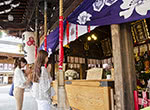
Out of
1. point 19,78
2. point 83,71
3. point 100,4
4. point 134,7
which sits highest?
point 100,4

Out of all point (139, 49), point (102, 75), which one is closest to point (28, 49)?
point (102, 75)

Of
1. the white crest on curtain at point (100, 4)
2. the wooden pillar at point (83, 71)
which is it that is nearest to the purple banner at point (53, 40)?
the white crest on curtain at point (100, 4)

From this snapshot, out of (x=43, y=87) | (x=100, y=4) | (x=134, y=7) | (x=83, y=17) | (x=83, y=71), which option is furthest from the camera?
(x=83, y=71)

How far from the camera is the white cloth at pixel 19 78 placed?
3297 millimetres

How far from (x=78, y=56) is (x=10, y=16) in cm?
474

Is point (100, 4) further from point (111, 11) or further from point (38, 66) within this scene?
point (38, 66)

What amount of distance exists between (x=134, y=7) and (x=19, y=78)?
10.2 ft

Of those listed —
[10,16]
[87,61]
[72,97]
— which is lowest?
[72,97]

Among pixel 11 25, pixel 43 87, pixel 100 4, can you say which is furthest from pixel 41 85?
pixel 11 25

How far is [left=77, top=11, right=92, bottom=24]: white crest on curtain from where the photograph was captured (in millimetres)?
2832

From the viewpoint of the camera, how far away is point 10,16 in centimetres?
652

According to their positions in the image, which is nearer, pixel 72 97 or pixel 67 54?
pixel 72 97

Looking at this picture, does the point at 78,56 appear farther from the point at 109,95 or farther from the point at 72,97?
the point at 109,95

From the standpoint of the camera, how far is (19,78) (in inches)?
131
